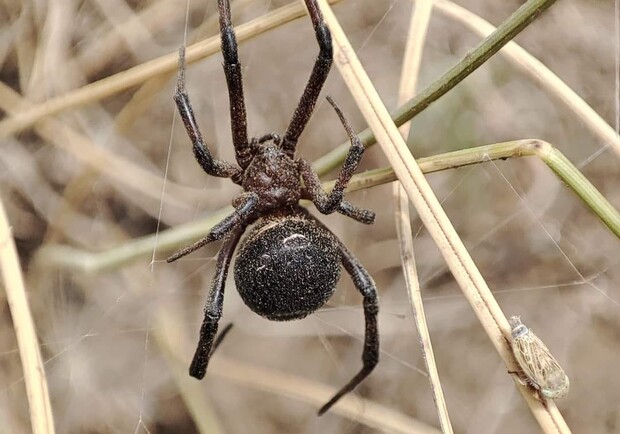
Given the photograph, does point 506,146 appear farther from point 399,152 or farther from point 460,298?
point 460,298

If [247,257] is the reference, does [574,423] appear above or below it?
below

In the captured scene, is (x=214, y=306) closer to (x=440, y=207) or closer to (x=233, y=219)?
(x=233, y=219)

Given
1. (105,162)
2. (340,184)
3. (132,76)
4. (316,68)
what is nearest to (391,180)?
(340,184)

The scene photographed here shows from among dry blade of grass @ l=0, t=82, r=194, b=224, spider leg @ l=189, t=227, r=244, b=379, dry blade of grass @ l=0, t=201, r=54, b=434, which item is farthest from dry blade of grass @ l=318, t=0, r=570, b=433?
dry blade of grass @ l=0, t=82, r=194, b=224

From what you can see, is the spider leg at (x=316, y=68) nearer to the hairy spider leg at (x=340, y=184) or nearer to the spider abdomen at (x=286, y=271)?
the hairy spider leg at (x=340, y=184)

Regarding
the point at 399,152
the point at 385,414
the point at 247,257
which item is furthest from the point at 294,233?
the point at 385,414

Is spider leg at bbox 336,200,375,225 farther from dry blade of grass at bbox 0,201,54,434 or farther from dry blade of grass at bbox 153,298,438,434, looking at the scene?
dry blade of grass at bbox 153,298,438,434

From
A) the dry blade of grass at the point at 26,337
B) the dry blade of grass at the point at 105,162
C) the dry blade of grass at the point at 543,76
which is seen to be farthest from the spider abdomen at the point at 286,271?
the dry blade of grass at the point at 105,162
